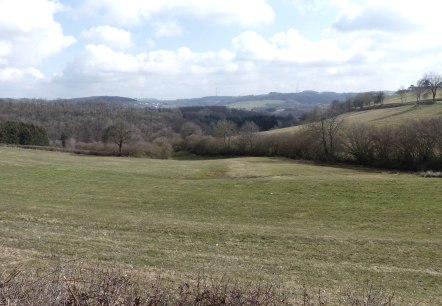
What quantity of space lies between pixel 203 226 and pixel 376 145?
167ft

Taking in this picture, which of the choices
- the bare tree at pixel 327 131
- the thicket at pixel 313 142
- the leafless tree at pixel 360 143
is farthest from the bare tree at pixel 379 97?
the leafless tree at pixel 360 143

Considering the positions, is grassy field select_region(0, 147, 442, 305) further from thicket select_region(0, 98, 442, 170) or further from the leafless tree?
the leafless tree

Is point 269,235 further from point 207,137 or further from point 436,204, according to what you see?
point 207,137

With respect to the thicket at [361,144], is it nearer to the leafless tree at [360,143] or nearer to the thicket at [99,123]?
the leafless tree at [360,143]

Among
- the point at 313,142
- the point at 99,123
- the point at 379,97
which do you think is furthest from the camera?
the point at 99,123

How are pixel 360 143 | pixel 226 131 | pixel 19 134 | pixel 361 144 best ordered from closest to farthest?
pixel 361 144, pixel 360 143, pixel 226 131, pixel 19 134

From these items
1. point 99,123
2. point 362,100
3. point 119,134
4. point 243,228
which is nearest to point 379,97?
point 362,100

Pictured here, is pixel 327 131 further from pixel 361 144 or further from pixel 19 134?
pixel 19 134

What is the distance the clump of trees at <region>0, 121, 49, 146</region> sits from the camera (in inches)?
3954

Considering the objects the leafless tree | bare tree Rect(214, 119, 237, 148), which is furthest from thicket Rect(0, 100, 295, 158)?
the leafless tree

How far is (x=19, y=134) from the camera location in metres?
102

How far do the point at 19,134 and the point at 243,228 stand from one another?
314 ft

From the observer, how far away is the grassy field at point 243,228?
13156 millimetres

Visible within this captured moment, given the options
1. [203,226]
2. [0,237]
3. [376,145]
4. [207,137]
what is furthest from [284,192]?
[207,137]
